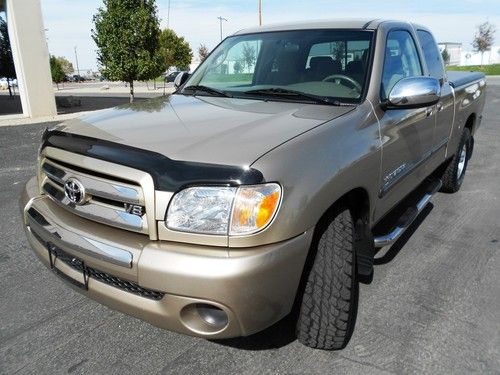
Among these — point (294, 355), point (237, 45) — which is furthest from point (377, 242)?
point (237, 45)

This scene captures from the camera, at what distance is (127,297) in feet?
6.72

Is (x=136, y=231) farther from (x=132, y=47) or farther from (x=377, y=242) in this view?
(x=132, y=47)

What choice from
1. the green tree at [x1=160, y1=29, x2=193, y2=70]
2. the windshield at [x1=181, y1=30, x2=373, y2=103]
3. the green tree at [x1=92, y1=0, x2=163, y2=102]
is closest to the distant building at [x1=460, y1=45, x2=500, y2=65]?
the green tree at [x1=160, y1=29, x2=193, y2=70]

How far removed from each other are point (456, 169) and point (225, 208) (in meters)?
3.90

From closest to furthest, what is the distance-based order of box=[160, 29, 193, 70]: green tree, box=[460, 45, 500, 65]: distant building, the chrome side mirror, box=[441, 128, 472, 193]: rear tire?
the chrome side mirror → box=[441, 128, 472, 193]: rear tire → box=[160, 29, 193, 70]: green tree → box=[460, 45, 500, 65]: distant building

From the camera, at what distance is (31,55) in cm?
1375

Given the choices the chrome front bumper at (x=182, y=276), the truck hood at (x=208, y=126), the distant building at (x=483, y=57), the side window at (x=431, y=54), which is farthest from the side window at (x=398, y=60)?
the distant building at (x=483, y=57)

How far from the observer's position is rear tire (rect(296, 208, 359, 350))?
2.19m

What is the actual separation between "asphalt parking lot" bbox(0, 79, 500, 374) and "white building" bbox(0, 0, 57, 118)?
11.6 m

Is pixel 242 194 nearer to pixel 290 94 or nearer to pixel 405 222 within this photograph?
pixel 290 94

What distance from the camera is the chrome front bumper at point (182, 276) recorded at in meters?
1.83

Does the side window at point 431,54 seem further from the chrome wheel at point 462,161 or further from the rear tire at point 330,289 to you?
the rear tire at point 330,289

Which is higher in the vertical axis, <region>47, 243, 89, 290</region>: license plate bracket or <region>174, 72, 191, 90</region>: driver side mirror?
<region>174, 72, 191, 90</region>: driver side mirror

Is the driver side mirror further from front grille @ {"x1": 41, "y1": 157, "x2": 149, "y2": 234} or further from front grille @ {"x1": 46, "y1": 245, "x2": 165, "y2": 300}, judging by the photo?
front grille @ {"x1": 46, "y1": 245, "x2": 165, "y2": 300}
